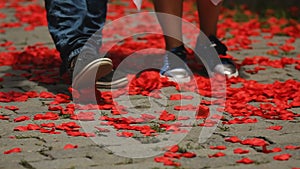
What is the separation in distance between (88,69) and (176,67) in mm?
828

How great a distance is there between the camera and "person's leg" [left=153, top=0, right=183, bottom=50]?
14.5ft

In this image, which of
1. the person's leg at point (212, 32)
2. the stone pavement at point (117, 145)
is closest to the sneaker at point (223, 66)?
the person's leg at point (212, 32)

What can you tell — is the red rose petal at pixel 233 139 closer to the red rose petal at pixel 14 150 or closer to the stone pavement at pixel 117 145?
the stone pavement at pixel 117 145

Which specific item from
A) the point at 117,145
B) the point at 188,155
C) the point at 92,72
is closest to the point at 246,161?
the point at 188,155

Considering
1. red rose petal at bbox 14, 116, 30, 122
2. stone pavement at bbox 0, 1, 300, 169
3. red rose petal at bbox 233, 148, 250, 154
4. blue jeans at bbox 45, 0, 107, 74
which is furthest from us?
blue jeans at bbox 45, 0, 107, 74

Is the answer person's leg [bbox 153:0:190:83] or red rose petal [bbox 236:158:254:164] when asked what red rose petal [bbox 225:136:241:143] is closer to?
red rose petal [bbox 236:158:254:164]

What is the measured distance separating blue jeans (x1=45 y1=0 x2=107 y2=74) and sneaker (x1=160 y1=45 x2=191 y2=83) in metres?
0.51

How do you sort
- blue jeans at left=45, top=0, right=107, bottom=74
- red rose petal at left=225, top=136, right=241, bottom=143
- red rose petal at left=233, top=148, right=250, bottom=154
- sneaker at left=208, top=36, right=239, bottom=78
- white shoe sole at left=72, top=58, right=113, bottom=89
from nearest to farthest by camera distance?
red rose petal at left=233, top=148, right=250, bottom=154 → red rose petal at left=225, top=136, right=241, bottom=143 → white shoe sole at left=72, top=58, right=113, bottom=89 → blue jeans at left=45, top=0, right=107, bottom=74 → sneaker at left=208, top=36, right=239, bottom=78

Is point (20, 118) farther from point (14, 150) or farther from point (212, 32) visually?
point (212, 32)

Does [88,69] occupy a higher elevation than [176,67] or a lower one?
higher

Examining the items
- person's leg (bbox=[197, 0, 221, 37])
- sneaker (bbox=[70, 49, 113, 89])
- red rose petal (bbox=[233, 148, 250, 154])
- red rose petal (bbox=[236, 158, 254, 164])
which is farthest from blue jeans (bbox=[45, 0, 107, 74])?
red rose petal (bbox=[236, 158, 254, 164])

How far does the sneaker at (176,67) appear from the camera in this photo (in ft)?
14.4

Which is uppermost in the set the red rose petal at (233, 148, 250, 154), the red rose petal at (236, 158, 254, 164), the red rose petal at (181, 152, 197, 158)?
the red rose petal at (236, 158, 254, 164)

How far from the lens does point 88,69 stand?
3.79m
